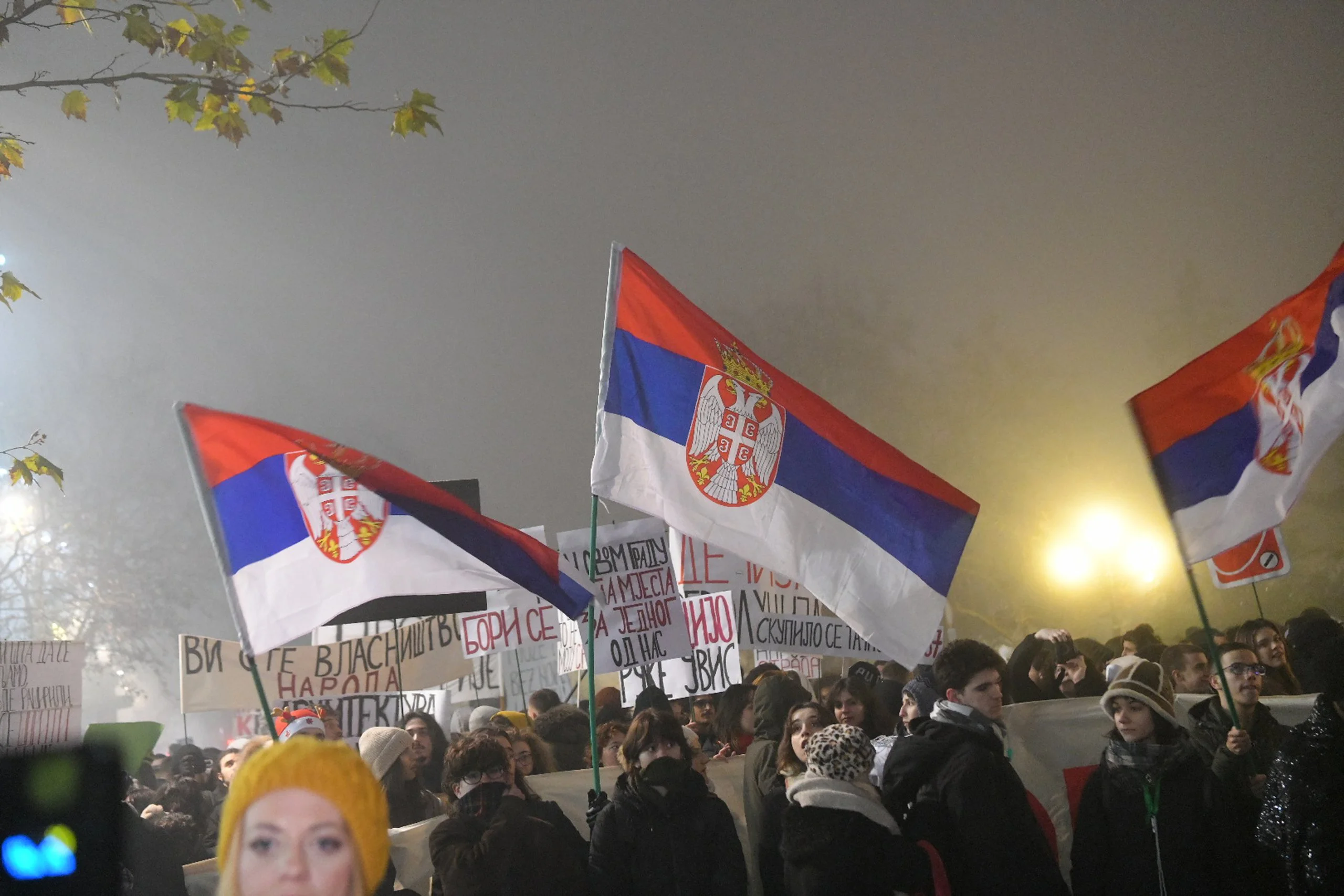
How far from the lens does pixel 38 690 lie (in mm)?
5102

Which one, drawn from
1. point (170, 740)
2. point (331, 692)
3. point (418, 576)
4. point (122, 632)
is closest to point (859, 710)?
point (418, 576)

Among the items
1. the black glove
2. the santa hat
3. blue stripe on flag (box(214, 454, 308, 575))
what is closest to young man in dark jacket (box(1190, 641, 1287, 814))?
the black glove

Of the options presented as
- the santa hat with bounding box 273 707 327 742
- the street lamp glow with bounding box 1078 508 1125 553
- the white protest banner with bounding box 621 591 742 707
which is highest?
the street lamp glow with bounding box 1078 508 1125 553

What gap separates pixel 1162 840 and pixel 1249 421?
164 cm

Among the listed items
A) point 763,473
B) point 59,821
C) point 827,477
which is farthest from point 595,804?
point 59,821

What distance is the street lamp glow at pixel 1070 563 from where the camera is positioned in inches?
670

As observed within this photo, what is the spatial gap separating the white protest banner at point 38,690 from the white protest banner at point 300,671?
157 cm

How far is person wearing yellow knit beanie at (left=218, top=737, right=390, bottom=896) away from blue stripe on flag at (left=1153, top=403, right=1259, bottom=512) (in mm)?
3245

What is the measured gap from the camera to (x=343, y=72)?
434 centimetres

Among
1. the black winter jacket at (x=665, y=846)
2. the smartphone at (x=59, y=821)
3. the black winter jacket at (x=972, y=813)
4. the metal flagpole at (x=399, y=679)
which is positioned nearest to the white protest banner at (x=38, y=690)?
the metal flagpole at (x=399, y=679)

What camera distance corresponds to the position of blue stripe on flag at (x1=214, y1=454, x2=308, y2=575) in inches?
143

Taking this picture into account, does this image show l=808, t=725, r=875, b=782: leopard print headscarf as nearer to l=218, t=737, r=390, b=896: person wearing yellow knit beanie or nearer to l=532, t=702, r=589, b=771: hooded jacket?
l=218, t=737, r=390, b=896: person wearing yellow knit beanie

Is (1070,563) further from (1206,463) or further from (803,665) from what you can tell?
(1206,463)

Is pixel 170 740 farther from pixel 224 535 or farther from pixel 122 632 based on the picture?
pixel 224 535
